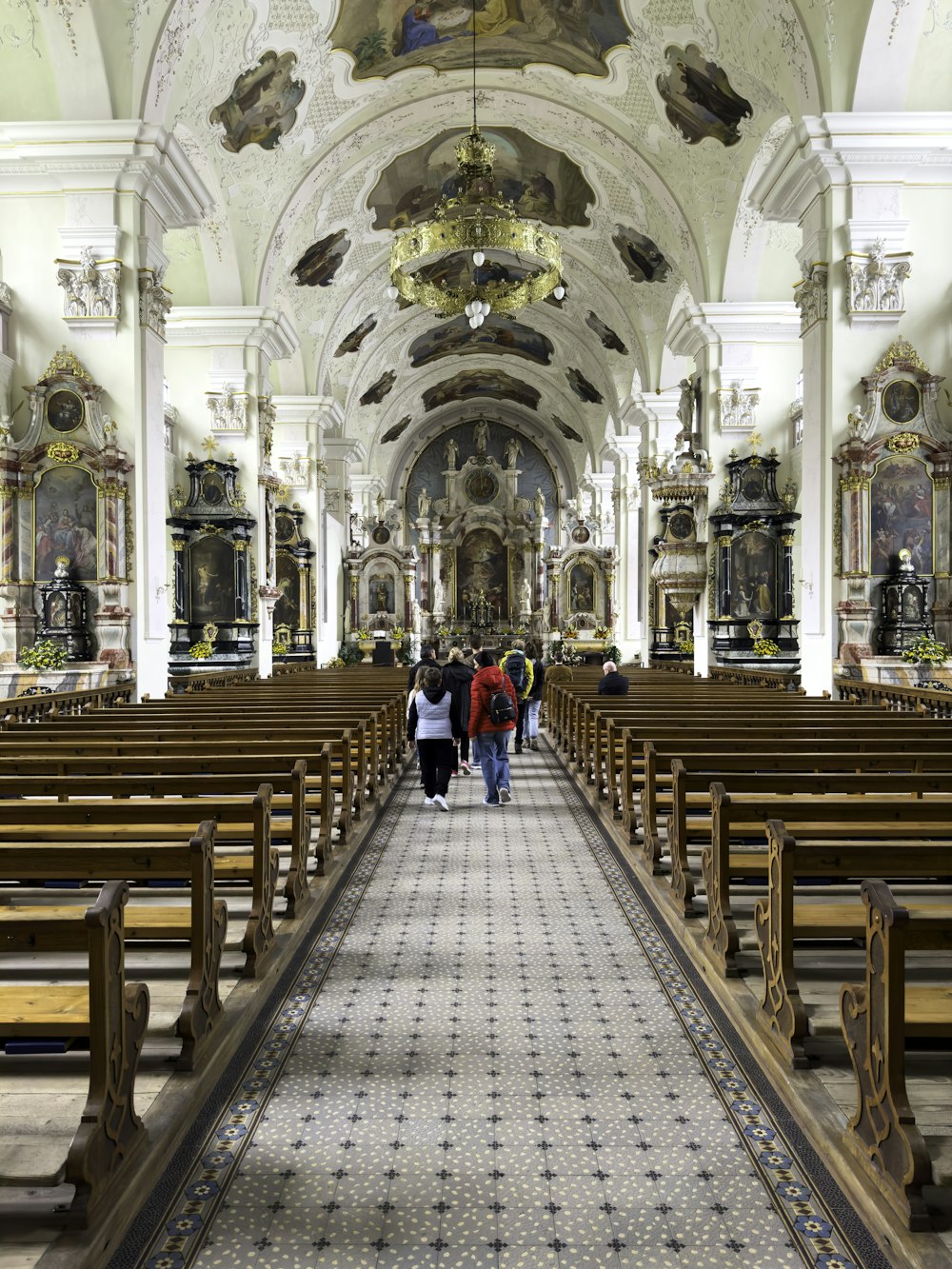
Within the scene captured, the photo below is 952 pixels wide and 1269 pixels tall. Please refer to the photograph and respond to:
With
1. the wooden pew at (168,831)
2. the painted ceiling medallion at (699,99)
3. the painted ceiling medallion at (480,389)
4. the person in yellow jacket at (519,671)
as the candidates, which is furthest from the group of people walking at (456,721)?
the painted ceiling medallion at (480,389)

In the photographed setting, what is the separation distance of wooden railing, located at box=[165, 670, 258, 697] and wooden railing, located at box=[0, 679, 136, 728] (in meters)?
2.07

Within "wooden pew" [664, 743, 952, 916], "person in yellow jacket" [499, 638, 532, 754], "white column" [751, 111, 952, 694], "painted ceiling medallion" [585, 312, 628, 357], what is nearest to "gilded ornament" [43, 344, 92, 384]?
"person in yellow jacket" [499, 638, 532, 754]

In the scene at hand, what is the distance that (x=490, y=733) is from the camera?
8117 mm

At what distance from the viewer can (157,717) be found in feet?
24.7

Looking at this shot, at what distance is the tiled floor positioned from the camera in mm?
2305

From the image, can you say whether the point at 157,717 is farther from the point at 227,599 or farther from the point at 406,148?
the point at 406,148

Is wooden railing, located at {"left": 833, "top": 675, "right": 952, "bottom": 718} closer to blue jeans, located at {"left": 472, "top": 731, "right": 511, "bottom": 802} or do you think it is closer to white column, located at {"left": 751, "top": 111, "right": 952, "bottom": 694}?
white column, located at {"left": 751, "top": 111, "right": 952, "bottom": 694}

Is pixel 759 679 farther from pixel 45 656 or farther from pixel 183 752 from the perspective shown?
pixel 183 752

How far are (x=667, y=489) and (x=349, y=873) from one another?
1157cm

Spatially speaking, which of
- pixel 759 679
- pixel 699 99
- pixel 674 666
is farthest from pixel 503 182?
pixel 759 679

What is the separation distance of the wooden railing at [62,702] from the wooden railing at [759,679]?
7579mm

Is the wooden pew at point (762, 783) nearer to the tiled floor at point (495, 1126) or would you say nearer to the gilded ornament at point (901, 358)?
the tiled floor at point (495, 1126)

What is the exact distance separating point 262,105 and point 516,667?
9.51m

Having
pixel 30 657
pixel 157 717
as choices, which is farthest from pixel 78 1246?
pixel 30 657
